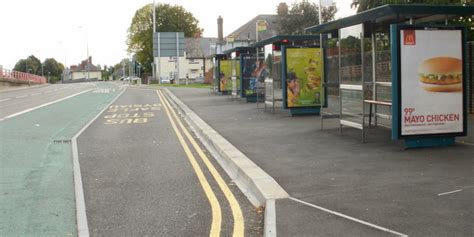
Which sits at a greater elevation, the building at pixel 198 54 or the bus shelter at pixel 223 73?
the building at pixel 198 54

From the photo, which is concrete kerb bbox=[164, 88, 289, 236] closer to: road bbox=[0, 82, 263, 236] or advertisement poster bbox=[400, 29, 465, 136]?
road bbox=[0, 82, 263, 236]

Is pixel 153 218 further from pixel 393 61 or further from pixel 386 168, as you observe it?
pixel 393 61

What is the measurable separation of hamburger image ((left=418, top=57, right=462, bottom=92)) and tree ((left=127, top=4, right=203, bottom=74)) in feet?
296

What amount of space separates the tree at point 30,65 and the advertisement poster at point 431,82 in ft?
492

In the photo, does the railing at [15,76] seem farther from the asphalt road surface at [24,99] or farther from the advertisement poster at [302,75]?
the advertisement poster at [302,75]

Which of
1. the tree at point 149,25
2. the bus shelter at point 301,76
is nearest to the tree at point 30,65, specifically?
the tree at point 149,25

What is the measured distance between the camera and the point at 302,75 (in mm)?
16500

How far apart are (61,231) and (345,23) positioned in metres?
7.27

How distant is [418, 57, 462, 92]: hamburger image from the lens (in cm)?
935

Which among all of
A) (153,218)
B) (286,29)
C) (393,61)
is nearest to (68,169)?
(153,218)

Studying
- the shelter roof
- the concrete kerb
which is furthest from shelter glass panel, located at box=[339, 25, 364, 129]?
the concrete kerb

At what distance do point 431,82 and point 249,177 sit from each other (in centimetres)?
397

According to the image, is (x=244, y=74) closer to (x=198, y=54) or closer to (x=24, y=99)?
(x=24, y=99)

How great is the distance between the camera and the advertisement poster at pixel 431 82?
923 centimetres
